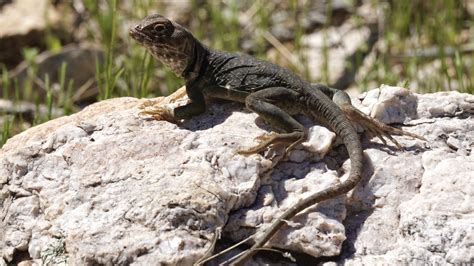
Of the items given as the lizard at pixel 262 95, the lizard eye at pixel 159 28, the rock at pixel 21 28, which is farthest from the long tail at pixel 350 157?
the rock at pixel 21 28

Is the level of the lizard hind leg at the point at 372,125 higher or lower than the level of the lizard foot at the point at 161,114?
higher

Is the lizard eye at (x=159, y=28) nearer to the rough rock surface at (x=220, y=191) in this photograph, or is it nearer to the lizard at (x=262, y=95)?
the lizard at (x=262, y=95)

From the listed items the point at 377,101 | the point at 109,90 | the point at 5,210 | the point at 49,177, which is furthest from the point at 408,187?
the point at 109,90

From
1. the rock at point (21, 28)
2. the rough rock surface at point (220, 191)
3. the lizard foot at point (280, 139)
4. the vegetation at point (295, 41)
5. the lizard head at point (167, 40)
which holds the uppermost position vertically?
the lizard head at point (167, 40)

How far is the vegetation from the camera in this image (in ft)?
22.8

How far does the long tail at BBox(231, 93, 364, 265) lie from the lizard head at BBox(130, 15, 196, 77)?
95 cm

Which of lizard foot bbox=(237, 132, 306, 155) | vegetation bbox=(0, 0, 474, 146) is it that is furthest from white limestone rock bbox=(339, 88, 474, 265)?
vegetation bbox=(0, 0, 474, 146)

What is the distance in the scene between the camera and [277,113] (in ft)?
13.6

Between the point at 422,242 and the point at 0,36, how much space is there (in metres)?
6.87

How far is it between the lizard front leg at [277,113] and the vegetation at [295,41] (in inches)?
79.3

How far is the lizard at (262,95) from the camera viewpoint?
3752 mm

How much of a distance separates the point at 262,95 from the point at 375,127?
2.35 ft

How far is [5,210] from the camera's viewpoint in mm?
3738

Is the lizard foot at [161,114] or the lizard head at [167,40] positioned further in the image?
the lizard head at [167,40]
